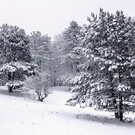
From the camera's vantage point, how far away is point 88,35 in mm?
14398

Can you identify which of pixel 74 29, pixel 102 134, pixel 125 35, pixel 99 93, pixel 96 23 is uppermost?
pixel 74 29

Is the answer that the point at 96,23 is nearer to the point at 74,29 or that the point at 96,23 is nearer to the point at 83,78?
the point at 83,78

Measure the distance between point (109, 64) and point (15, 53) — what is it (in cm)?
1823

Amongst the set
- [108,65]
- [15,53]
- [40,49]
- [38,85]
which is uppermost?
[40,49]

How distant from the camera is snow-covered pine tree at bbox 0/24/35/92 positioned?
2723cm

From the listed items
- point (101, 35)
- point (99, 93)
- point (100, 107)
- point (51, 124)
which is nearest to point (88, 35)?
point (101, 35)

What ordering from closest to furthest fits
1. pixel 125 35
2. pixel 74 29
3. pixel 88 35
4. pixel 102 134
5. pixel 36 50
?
1. pixel 102 134
2. pixel 125 35
3. pixel 88 35
4. pixel 74 29
5. pixel 36 50

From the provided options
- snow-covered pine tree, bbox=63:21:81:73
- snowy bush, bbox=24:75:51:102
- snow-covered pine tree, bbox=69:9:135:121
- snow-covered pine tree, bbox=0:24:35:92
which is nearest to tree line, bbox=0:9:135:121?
snow-covered pine tree, bbox=69:9:135:121

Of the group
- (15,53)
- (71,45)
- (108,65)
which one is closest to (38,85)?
(15,53)

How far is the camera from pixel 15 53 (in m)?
28.3

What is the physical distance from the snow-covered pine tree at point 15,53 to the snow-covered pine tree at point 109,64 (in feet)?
46.6

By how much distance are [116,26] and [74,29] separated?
25.5 meters

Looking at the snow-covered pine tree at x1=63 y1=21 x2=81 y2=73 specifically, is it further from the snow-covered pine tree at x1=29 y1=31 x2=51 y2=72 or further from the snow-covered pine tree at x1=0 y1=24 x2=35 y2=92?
the snow-covered pine tree at x1=0 y1=24 x2=35 y2=92

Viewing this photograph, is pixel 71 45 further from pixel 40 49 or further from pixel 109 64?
pixel 109 64
